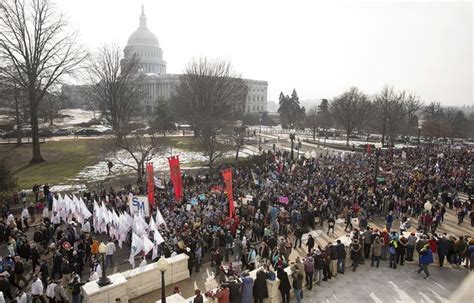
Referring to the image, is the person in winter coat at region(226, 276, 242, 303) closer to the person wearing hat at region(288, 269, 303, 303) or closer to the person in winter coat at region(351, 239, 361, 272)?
the person wearing hat at region(288, 269, 303, 303)

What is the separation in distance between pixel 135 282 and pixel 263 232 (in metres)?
7.31

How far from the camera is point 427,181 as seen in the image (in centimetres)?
2609

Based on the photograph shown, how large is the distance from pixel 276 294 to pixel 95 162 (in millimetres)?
31669

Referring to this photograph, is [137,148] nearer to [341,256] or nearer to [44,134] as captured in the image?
[341,256]

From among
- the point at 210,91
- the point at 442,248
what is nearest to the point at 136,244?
the point at 442,248

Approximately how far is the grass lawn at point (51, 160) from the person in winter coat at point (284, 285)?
947 inches

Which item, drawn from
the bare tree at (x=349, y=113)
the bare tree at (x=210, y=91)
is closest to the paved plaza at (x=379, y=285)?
the bare tree at (x=210, y=91)

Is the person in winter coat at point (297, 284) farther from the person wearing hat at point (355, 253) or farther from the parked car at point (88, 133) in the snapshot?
the parked car at point (88, 133)

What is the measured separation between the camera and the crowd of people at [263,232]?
41.1 feet

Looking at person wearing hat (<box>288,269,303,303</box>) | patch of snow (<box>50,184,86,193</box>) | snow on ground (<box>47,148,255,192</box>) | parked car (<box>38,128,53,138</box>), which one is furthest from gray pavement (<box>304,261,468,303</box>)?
parked car (<box>38,128,53,138</box>)

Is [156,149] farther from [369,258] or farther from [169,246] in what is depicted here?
[369,258]

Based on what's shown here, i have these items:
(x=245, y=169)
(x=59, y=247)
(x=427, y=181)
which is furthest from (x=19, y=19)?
(x=427, y=181)

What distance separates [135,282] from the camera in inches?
499

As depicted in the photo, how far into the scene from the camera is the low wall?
1133 cm
